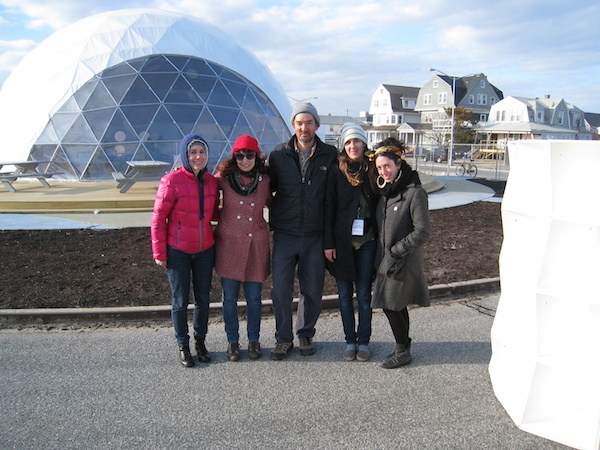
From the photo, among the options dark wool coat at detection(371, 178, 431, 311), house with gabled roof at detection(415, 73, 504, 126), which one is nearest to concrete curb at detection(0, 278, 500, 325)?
dark wool coat at detection(371, 178, 431, 311)

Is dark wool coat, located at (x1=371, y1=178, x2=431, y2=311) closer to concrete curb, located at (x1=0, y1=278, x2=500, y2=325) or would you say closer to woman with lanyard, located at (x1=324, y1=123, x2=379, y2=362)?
woman with lanyard, located at (x1=324, y1=123, x2=379, y2=362)

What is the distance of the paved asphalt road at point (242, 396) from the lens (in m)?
2.86

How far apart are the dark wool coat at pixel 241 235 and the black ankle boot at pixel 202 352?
1.98 feet

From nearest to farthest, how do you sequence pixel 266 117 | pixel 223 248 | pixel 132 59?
pixel 223 248
pixel 132 59
pixel 266 117

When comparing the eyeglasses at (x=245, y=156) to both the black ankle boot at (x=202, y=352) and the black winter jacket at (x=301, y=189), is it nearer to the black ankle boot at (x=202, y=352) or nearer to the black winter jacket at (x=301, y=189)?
the black winter jacket at (x=301, y=189)

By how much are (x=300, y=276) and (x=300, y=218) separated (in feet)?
1.76

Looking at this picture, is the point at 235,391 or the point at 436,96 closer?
the point at 235,391

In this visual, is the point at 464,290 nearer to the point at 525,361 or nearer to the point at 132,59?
the point at 525,361

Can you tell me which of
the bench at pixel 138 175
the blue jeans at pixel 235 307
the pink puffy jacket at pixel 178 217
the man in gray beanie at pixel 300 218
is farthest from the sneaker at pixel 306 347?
the bench at pixel 138 175

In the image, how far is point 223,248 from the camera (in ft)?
13.0

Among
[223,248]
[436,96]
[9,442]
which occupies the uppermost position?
[436,96]

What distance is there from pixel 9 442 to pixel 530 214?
3.45 metres

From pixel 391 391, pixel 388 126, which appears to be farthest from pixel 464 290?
pixel 388 126

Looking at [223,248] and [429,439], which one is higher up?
[223,248]
